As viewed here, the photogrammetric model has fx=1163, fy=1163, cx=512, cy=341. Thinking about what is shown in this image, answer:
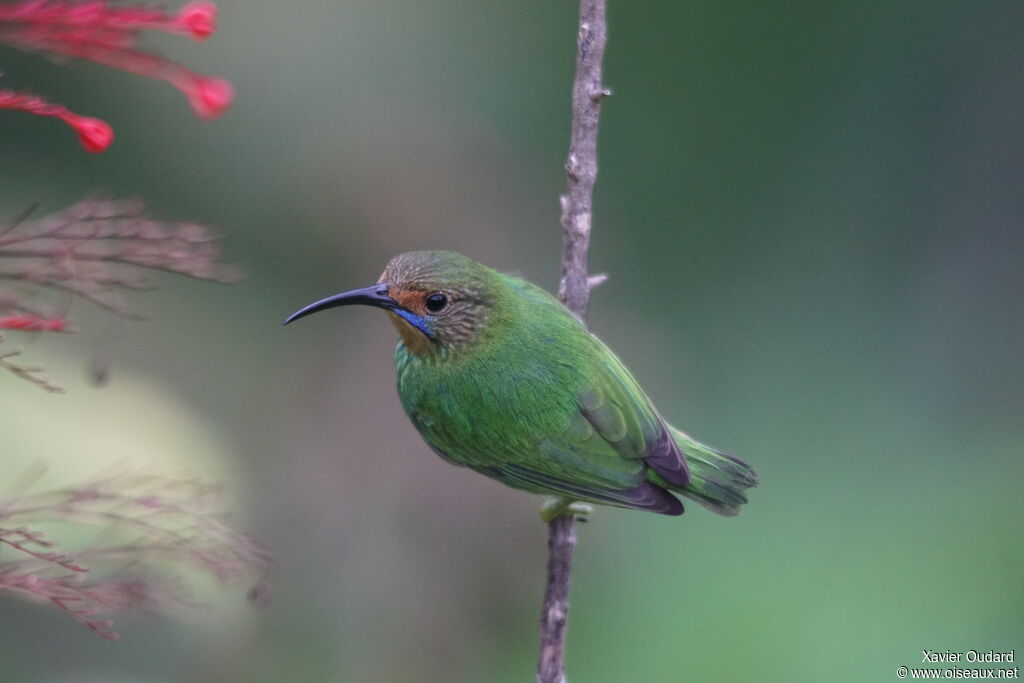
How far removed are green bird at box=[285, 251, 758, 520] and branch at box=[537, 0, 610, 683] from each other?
0.20 meters

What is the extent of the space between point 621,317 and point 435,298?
2560mm

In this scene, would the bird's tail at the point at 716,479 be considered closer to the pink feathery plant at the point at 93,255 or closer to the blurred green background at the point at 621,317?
the blurred green background at the point at 621,317

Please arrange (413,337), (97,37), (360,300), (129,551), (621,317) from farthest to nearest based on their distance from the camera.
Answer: (621,317) → (413,337) → (360,300) → (129,551) → (97,37)

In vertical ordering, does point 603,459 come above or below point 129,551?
above

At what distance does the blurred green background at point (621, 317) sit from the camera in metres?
4.20

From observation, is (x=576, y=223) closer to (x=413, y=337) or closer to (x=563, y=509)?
(x=413, y=337)

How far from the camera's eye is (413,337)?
336cm

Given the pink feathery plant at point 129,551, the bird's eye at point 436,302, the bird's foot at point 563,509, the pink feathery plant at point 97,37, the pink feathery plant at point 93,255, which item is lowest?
the pink feathery plant at point 129,551

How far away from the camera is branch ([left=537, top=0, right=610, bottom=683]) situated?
305 centimetres

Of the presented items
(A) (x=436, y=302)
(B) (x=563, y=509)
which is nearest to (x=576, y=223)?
(A) (x=436, y=302)

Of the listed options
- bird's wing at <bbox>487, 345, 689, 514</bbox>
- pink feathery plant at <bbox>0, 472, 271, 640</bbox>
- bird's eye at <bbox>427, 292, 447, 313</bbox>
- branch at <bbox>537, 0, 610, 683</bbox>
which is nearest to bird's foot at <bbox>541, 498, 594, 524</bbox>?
branch at <bbox>537, 0, 610, 683</bbox>

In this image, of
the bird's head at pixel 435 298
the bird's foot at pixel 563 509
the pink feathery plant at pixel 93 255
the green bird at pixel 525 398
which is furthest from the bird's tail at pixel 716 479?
the pink feathery plant at pixel 93 255

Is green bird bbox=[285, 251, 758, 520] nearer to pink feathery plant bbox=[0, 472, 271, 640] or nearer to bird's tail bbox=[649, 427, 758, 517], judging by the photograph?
bird's tail bbox=[649, 427, 758, 517]

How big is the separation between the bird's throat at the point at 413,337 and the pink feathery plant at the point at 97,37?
1.61 metres
